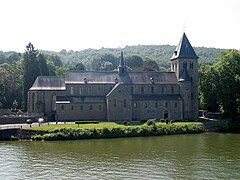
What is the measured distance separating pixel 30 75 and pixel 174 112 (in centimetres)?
3178

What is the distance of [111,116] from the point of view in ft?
219

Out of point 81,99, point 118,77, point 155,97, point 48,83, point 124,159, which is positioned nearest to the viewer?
point 124,159

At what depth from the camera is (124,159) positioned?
3756 centimetres

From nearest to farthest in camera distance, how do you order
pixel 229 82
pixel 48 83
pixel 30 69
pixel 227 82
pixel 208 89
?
pixel 229 82 < pixel 227 82 < pixel 48 83 < pixel 208 89 < pixel 30 69

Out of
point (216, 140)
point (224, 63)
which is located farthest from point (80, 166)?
point (224, 63)

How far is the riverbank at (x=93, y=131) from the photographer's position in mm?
51059

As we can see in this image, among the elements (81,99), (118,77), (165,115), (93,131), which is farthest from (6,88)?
(93,131)

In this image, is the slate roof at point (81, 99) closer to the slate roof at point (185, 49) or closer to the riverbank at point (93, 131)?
the riverbank at point (93, 131)

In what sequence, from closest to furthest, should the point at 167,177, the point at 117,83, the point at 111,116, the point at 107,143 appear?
1. the point at 167,177
2. the point at 107,143
3. the point at 111,116
4. the point at 117,83

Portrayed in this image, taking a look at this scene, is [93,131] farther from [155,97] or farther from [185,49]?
[185,49]

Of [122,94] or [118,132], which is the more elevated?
[122,94]

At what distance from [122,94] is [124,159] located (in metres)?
29.9

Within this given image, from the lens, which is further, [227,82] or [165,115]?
[165,115]

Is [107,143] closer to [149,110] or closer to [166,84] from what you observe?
[149,110]
